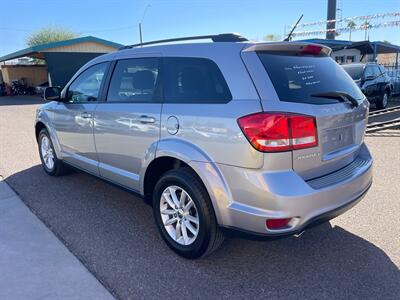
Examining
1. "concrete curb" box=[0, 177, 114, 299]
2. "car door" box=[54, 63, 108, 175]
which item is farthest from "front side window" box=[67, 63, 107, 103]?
"concrete curb" box=[0, 177, 114, 299]

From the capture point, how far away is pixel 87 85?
4379mm

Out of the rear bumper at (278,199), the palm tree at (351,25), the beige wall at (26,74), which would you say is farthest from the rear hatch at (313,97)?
the palm tree at (351,25)

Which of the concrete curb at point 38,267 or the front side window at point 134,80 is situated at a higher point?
the front side window at point 134,80

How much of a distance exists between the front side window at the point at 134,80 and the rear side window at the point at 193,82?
187mm

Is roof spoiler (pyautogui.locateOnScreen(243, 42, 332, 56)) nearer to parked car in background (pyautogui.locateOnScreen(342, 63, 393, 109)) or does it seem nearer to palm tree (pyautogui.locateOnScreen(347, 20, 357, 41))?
parked car in background (pyautogui.locateOnScreen(342, 63, 393, 109))

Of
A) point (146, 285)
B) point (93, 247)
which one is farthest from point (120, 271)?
point (93, 247)

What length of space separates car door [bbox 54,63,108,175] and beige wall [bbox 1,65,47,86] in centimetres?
3471

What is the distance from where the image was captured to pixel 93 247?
3.32 metres

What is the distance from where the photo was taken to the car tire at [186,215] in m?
2.83

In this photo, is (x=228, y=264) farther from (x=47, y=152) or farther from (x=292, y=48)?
(x=47, y=152)

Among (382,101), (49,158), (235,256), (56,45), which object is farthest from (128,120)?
(56,45)

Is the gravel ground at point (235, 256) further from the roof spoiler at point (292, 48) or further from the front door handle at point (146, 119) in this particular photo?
the roof spoiler at point (292, 48)

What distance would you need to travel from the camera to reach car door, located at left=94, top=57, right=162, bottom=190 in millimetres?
3266

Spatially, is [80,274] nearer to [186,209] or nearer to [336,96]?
[186,209]
